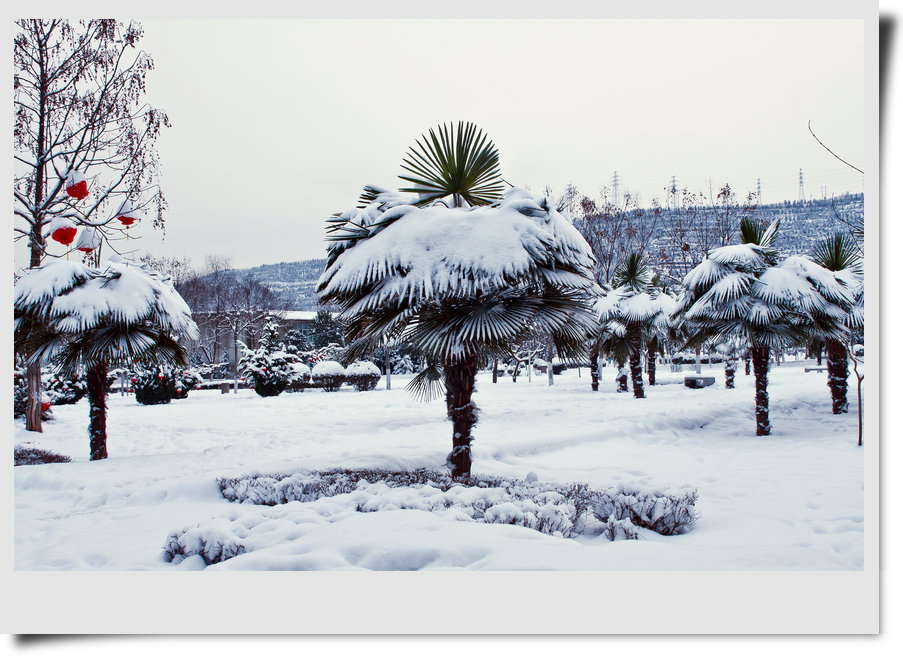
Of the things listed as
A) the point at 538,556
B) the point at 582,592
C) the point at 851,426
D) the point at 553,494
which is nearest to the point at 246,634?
the point at 538,556

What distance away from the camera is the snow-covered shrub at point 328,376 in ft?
67.8

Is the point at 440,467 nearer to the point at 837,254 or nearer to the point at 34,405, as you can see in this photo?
the point at 34,405

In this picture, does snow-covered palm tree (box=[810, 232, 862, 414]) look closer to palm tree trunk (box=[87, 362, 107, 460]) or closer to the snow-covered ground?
the snow-covered ground

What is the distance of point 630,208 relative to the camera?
73.9 feet

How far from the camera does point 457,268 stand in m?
4.56

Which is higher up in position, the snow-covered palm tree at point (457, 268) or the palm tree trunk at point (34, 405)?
the snow-covered palm tree at point (457, 268)

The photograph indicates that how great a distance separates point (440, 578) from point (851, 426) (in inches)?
371

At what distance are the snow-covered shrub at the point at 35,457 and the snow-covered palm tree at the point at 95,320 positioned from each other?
0.48 metres

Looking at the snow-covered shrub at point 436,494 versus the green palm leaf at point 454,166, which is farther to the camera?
the green palm leaf at point 454,166

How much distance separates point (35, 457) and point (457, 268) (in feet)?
20.3

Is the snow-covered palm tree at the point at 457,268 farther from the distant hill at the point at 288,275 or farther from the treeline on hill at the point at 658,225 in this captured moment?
the treeline on hill at the point at 658,225

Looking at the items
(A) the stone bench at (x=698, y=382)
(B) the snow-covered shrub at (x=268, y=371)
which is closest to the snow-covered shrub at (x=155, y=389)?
(B) the snow-covered shrub at (x=268, y=371)

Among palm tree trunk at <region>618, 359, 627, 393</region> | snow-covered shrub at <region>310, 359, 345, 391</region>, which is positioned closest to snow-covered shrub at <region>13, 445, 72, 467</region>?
snow-covered shrub at <region>310, 359, 345, 391</region>

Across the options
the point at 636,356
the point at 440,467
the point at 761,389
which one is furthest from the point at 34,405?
the point at 636,356
